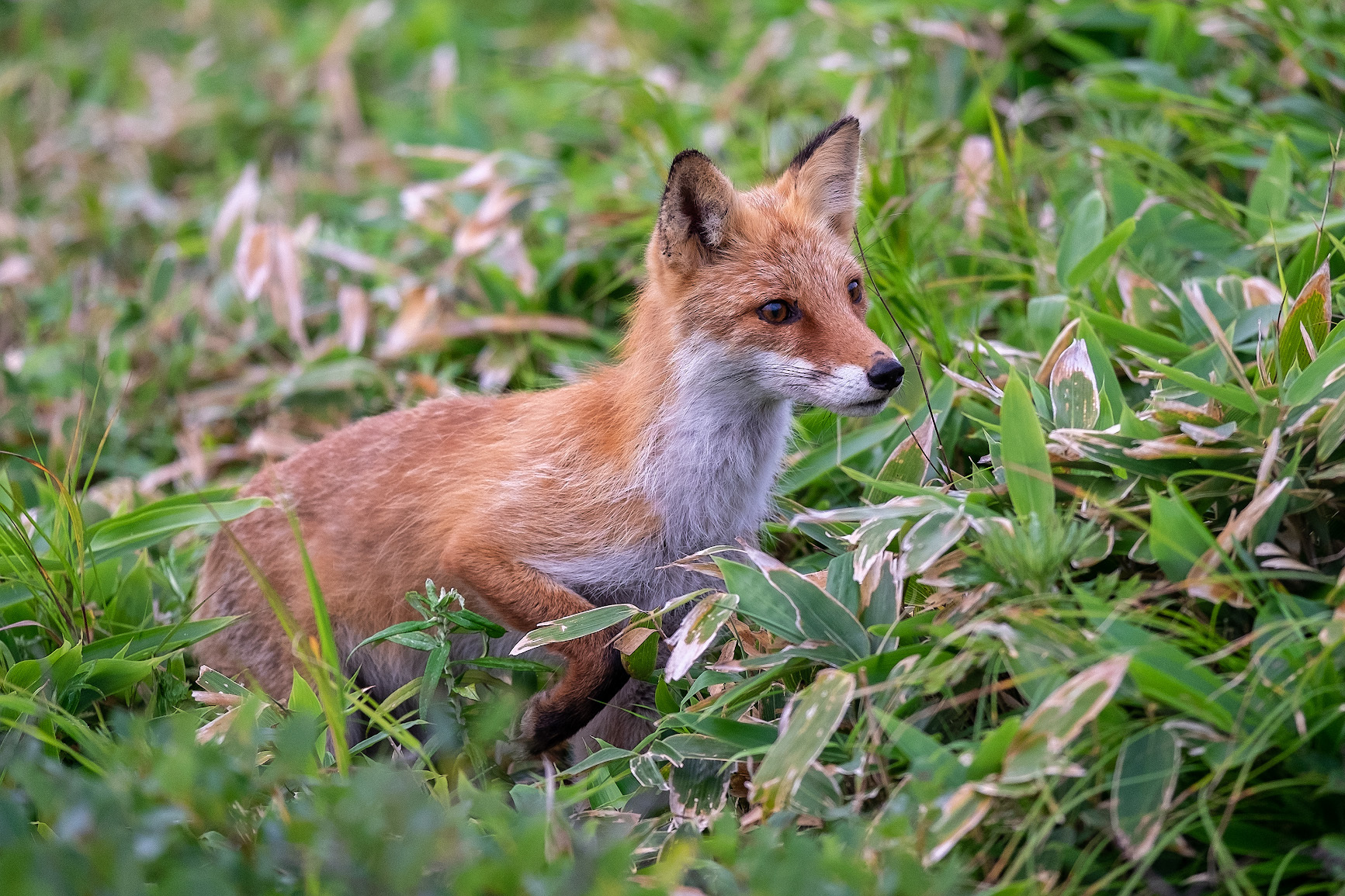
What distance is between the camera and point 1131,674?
9.02 feet

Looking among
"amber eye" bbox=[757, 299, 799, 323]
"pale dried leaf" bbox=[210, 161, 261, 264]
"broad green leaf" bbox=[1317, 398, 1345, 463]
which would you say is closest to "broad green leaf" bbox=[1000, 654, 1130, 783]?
"broad green leaf" bbox=[1317, 398, 1345, 463]

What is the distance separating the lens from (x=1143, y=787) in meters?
2.65

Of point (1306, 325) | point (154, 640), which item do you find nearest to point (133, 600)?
point (154, 640)

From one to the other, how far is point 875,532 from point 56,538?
3002mm

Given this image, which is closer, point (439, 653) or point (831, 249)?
point (439, 653)

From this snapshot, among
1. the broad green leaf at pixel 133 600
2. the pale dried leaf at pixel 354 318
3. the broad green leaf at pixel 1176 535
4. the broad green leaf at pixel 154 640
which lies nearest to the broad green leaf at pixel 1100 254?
the broad green leaf at pixel 1176 535

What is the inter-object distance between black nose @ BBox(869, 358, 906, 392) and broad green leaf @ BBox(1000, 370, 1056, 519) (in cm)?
39

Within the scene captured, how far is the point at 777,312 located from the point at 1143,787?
1987 millimetres

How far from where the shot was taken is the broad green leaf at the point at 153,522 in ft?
13.6

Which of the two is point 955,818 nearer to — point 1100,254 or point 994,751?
point 994,751

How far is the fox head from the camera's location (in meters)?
3.74

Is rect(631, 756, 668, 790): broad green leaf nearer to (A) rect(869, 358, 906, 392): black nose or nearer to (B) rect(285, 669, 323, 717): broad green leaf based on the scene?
(B) rect(285, 669, 323, 717): broad green leaf

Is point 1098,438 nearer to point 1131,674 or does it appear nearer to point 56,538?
point 1131,674

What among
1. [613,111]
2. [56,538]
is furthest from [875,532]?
[613,111]
